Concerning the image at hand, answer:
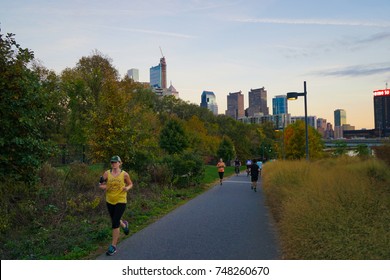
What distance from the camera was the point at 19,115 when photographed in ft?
26.7

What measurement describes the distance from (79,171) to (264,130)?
10196 cm

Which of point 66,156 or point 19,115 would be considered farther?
point 66,156

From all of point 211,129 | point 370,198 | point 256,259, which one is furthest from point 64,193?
point 211,129

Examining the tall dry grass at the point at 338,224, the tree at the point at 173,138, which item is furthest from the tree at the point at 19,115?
the tree at the point at 173,138

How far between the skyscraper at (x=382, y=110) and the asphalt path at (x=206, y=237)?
9268 centimetres

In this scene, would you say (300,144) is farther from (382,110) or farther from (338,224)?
(382,110)

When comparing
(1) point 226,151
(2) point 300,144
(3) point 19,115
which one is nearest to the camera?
(3) point 19,115

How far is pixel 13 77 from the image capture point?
8.34 m

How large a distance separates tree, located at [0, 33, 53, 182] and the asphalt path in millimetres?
3041

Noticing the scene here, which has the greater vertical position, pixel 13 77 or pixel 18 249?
pixel 13 77

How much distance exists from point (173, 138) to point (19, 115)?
33.2m

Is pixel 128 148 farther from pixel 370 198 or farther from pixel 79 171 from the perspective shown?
pixel 370 198

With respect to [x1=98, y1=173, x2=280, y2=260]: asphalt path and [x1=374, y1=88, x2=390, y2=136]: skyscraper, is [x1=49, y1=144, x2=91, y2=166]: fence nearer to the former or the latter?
→ [x1=98, y1=173, x2=280, y2=260]: asphalt path

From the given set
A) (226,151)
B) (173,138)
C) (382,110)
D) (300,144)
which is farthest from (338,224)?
(382,110)
